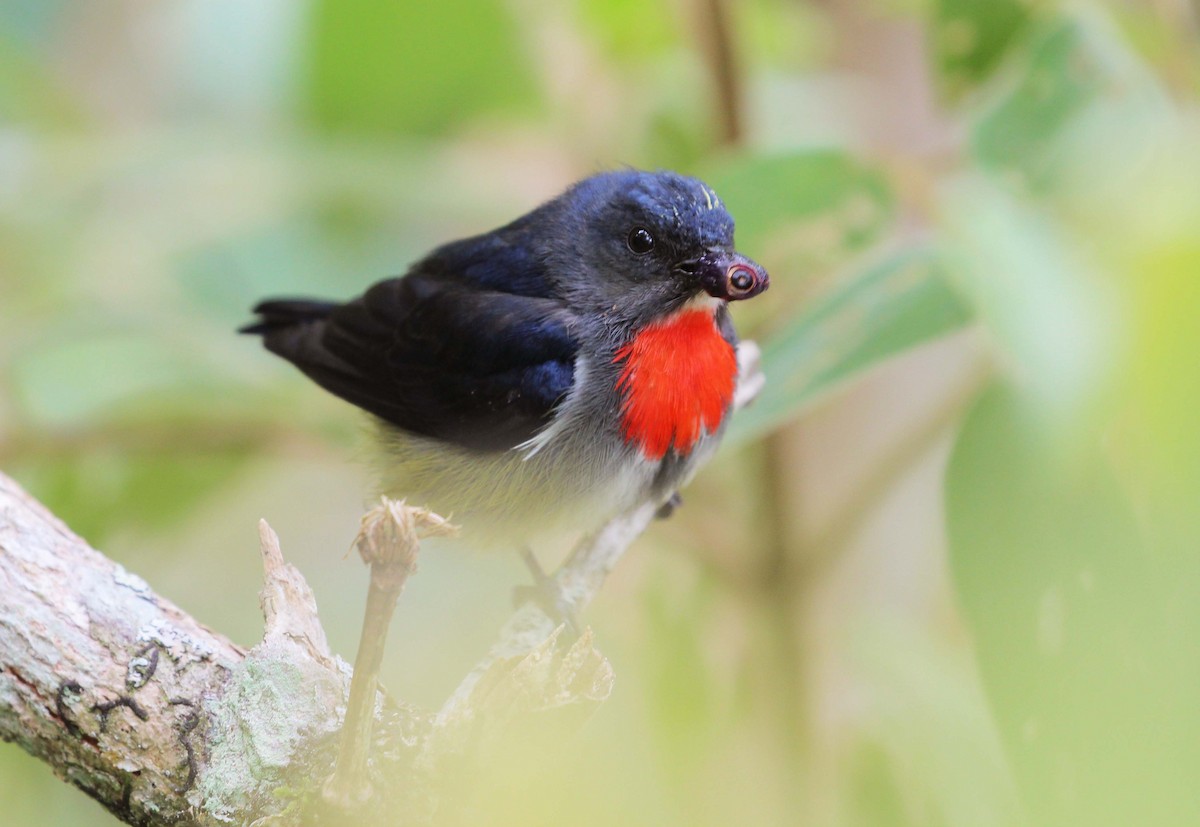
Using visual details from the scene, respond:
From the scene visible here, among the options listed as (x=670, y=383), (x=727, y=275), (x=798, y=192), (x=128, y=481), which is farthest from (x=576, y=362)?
(x=128, y=481)

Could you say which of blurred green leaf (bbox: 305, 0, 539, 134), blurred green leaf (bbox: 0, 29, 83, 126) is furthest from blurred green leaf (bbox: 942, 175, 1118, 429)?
blurred green leaf (bbox: 0, 29, 83, 126)

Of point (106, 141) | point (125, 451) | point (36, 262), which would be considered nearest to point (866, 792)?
point (125, 451)

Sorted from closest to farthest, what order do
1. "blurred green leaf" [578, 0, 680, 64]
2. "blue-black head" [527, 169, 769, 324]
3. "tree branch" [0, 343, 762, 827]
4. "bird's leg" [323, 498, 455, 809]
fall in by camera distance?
"bird's leg" [323, 498, 455, 809]
"tree branch" [0, 343, 762, 827]
"blue-black head" [527, 169, 769, 324]
"blurred green leaf" [578, 0, 680, 64]

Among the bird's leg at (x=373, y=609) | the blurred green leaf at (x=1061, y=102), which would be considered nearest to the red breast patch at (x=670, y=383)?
the blurred green leaf at (x=1061, y=102)

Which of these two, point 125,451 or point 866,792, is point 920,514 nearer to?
point 866,792

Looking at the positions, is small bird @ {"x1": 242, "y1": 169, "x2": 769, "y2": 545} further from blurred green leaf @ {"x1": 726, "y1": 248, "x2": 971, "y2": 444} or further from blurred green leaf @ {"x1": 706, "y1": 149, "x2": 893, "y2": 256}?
blurred green leaf @ {"x1": 706, "y1": 149, "x2": 893, "y2": 256}

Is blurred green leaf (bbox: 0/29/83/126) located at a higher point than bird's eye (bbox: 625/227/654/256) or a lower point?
higher

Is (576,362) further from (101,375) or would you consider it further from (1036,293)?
(101,375)
